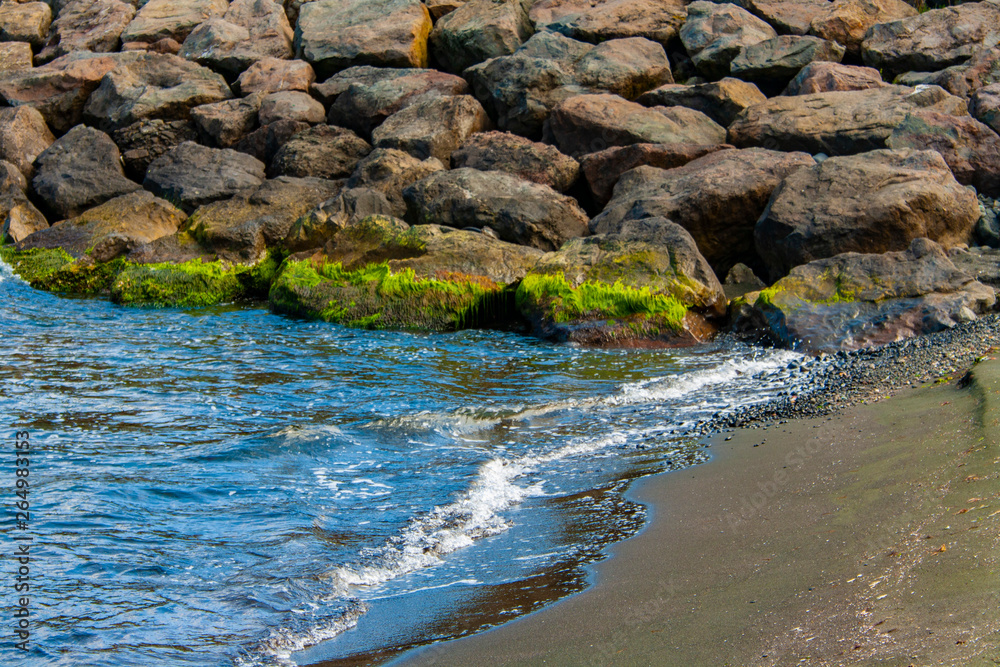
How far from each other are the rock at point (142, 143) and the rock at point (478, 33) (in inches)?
258

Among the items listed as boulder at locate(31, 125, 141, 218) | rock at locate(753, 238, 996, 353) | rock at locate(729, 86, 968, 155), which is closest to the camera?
rock at locate(753, 238, 996, 353)

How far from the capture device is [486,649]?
10.8 ft

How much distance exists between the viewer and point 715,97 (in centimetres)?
1553

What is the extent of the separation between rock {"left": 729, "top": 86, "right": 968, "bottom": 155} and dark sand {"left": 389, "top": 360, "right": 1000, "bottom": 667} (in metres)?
9.26

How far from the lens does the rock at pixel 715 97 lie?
50.7 feet

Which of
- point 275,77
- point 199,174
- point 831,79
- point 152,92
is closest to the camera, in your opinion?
point 831,79

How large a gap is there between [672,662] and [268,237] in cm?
1256

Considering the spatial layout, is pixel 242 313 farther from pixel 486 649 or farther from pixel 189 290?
pixel 486 649

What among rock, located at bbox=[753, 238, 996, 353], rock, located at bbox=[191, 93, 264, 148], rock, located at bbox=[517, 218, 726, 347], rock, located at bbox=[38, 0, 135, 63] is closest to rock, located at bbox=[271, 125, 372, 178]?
rock, located at bbox=[191, 93, 264, 148]

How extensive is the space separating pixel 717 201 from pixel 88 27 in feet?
66.0

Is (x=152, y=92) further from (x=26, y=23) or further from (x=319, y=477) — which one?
(x=319, y=477)

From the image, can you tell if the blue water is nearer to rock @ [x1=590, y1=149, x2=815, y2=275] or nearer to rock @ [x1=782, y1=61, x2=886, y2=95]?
rock @ [x1=590, y1=149, x2=815, y2=275]

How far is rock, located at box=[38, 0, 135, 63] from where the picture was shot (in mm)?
22281

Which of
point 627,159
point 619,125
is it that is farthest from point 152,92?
point 627,159
